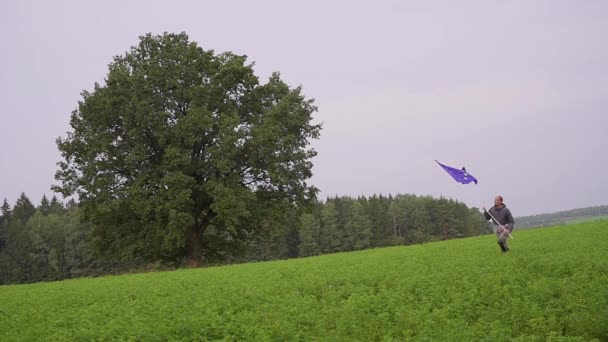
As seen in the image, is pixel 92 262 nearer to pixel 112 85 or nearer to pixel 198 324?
pixel 112 85

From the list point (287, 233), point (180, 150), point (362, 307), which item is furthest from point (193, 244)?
point (287, 233)

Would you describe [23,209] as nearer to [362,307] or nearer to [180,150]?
[180,150]

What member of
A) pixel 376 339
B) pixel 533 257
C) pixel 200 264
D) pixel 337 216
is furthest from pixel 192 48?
pixel 337 216

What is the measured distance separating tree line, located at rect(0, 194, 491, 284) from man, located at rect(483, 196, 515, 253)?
43.2m

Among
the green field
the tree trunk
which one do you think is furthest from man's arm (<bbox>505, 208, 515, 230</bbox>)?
the tree trunk

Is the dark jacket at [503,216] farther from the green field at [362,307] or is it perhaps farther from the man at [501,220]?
the green field at [362,307]

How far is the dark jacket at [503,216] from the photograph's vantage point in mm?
20125

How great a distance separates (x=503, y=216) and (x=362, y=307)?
34.8 feet

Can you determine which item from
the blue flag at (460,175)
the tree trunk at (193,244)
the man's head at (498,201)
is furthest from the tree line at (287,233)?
the man's head at (498,201)

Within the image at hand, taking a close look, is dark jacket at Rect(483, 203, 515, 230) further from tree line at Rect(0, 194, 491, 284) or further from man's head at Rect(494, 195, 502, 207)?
tree line at Rect(0, 194, 491, 284)

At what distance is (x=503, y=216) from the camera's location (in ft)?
66.5

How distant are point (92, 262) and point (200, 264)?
66497 mm

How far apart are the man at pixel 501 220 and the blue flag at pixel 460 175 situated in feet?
11.4

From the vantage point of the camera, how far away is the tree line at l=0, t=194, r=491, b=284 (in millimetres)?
92438
